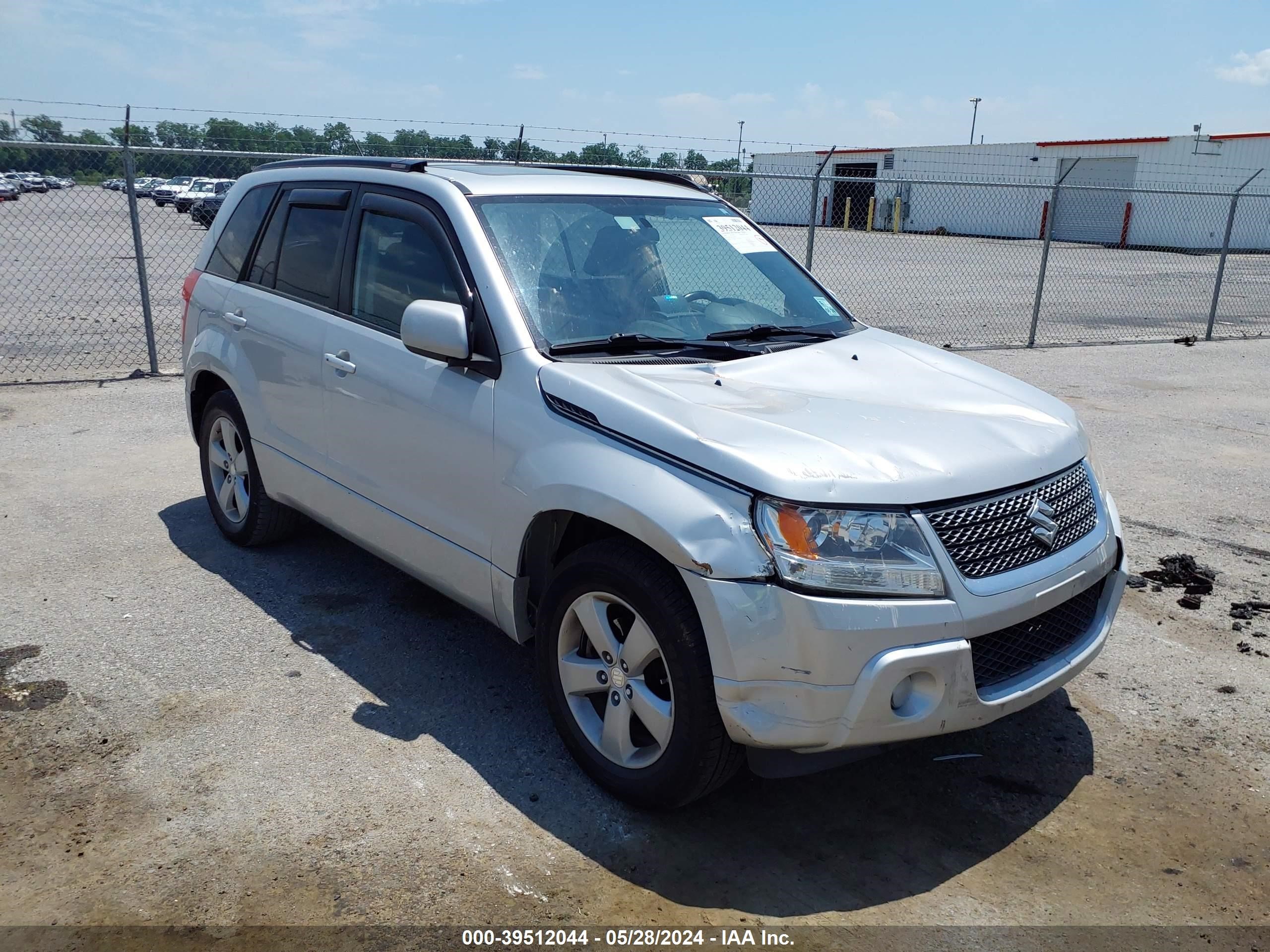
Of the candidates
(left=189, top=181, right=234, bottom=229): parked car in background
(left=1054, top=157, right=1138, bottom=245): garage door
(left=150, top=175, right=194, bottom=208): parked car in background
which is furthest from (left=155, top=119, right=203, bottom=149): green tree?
(left=1054, top=157, right=1138, bottom=245): garage door

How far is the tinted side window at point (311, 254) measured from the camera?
14.6 ft

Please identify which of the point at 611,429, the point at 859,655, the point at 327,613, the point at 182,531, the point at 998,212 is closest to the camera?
the point at 859,655

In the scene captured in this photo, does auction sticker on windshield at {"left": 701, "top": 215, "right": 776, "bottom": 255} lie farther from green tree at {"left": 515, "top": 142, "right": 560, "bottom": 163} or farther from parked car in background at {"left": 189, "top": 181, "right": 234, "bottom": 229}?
parked car in background at {"left": 189, "top": 181, "right": 234, "bottom": 229}

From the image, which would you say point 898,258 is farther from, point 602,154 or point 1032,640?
point 1032,640

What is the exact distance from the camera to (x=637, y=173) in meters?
4.83

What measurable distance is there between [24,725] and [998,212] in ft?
152

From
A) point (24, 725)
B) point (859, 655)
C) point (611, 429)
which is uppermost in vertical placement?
point (611, 429)

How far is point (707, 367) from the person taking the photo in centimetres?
358

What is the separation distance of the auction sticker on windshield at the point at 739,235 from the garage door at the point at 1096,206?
139ft

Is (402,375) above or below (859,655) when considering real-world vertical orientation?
above

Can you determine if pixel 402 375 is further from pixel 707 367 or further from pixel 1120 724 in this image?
pixel 1120 724

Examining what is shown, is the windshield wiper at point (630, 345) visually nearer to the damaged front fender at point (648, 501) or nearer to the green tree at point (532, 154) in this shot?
the damaged front fender at point (648, 501)

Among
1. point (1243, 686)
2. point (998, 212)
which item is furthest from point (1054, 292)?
A: point (998, 212)

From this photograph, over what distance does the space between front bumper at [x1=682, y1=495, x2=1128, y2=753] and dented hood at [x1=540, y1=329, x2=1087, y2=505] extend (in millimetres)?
279
